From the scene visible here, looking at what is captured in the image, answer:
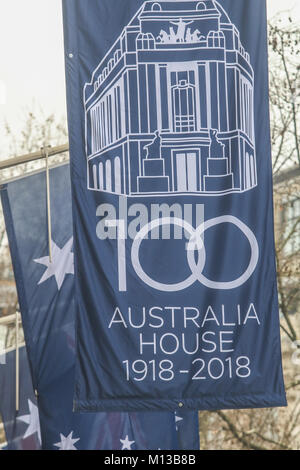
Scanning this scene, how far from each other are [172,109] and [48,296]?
303cm

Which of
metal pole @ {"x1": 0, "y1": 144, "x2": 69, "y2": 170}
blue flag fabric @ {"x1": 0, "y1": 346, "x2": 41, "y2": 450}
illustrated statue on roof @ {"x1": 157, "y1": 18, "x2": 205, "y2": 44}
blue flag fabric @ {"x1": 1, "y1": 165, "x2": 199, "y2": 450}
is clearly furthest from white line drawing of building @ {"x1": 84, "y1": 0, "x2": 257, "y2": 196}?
blue flag fabric @ {"x1": 0, "y1": 346, "x2": 41, "y2": 450}

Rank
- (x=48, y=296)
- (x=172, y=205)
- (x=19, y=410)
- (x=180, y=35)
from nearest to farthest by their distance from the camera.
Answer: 1. (x=172, y=205)
2. (x=180, y=35)
3. (x=48, y=296)
4. (x=19, y=410)

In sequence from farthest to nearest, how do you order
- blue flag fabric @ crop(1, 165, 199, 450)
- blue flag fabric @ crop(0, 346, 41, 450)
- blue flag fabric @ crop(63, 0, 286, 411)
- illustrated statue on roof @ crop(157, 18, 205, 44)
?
blue flag fabric @ crop(0, 346, 41, 450) → blue flag fabric @ crop(1, 165, 199, 450) → illustrated statue on roof @ crop(157, 18, 205, 44) → blue flag fabric @ crop(63, 0, 286, 411)

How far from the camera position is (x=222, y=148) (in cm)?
629

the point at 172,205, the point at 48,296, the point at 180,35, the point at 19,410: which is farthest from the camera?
the point at 19,410

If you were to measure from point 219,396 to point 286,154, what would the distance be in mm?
11225

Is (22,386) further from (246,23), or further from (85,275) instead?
(246,23)

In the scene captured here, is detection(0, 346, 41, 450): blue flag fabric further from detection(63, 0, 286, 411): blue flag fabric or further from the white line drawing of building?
the white line drawing of building

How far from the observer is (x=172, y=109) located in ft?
20.6

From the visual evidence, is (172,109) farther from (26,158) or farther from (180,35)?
(26,158)

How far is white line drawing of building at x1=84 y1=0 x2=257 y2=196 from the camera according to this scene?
624 cm

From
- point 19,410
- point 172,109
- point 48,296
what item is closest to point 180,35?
point 172,109

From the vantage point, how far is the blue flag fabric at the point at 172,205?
6.10m

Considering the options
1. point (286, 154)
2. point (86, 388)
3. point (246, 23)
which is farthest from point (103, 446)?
point (286, 154)
